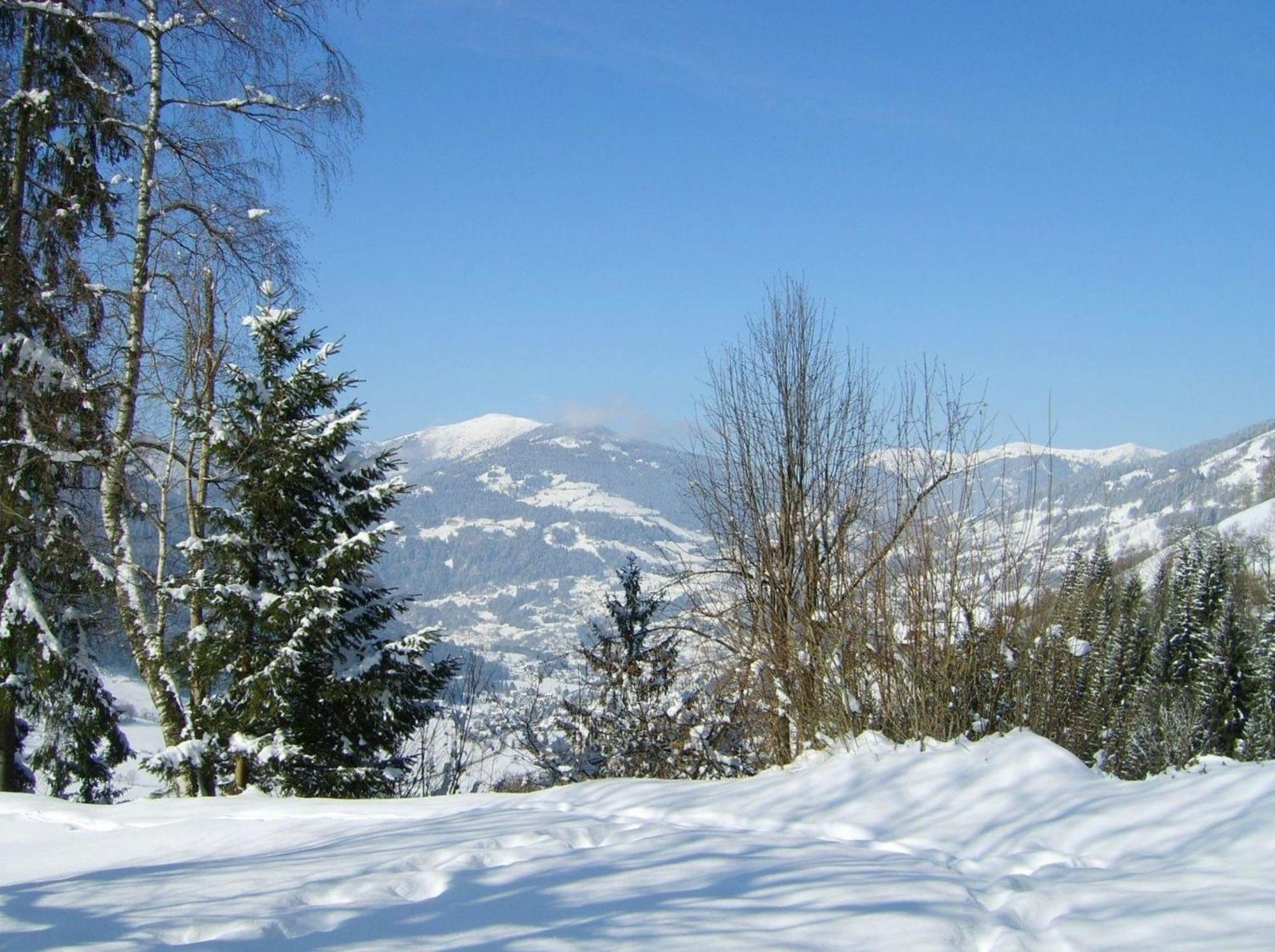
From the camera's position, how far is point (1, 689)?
8.82m

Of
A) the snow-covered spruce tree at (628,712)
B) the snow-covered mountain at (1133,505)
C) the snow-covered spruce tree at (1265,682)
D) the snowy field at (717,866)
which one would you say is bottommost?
the snow-covered spruce tree at (1265,682)

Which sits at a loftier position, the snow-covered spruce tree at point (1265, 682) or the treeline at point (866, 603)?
the treeline at point (866, 603)

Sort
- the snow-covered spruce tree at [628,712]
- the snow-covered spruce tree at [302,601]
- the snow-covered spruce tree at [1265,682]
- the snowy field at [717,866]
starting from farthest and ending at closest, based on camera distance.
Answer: the snow-covered spruce tree at [1265,682] → the snow-covered spruce tree at [628,712] → the snow-covered spruce tree at [302,601] → the snowy field at [717,866]

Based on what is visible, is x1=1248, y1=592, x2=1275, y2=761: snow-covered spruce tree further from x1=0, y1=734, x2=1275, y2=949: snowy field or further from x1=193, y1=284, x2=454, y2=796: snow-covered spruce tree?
x1=0, y1=734, x2=1275, y2=949: snowy field

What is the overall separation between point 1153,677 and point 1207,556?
788 cm

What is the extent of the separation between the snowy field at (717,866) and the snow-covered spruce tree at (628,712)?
6.70 metres

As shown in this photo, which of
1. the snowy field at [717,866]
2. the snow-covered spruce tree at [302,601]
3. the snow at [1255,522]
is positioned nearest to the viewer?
the snowy field at [717,866]

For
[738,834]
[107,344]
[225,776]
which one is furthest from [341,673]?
[738,834]

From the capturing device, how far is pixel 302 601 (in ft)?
28.2

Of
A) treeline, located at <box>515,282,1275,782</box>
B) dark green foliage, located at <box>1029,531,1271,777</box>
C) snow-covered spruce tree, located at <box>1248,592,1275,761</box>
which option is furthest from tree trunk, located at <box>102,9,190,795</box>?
snow-covered spruce tree, located at <box>1248,592,1275,761</box>

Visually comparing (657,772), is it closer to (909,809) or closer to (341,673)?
(341,673)

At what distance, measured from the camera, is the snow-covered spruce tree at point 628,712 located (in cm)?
1248

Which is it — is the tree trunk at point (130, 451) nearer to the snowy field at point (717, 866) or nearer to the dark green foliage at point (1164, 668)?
the snowy field at point (717, 866)

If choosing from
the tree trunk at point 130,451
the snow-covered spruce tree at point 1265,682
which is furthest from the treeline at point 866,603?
the snow-covered spruce tree at point 1265,682
